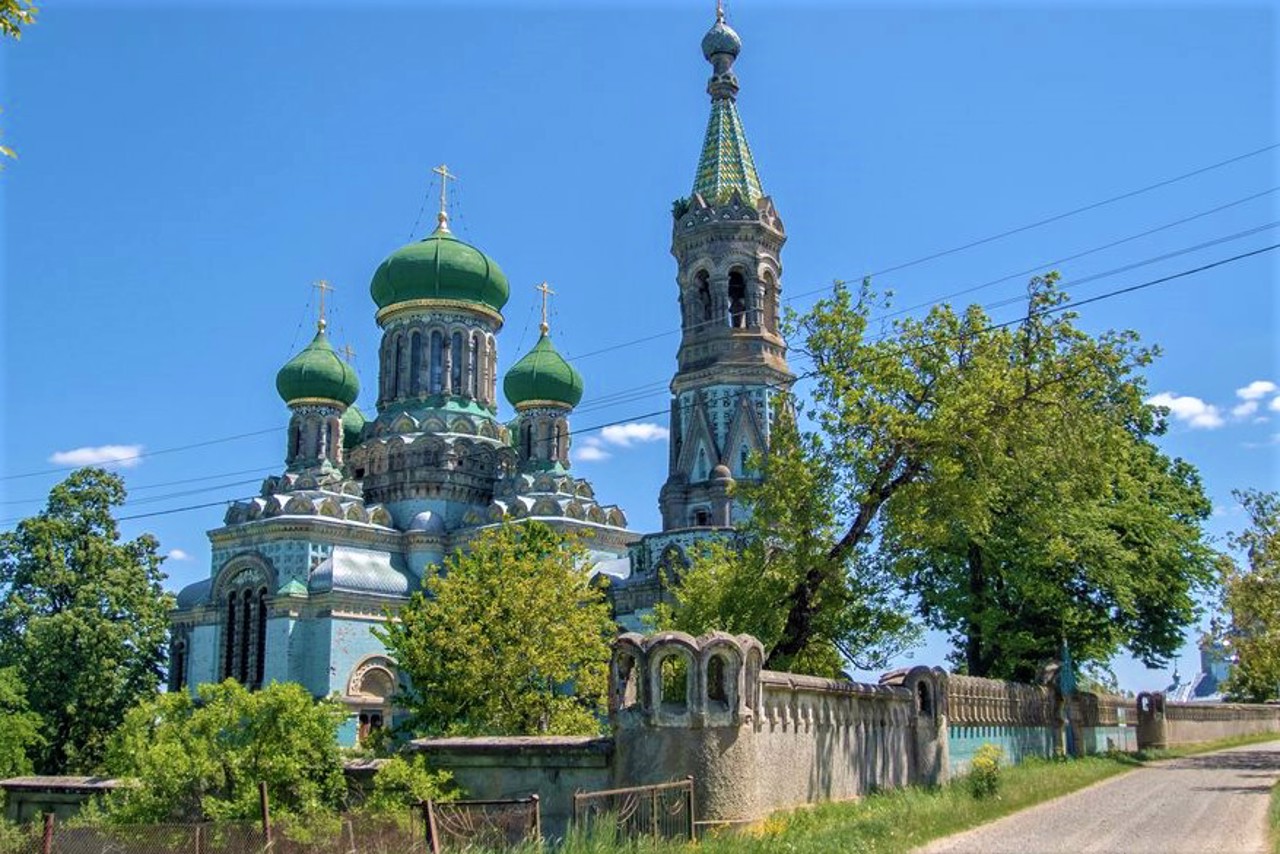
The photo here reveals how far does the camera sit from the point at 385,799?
1454 centimetres

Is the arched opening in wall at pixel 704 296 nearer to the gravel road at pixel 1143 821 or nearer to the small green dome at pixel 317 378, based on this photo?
the small green dome at pixel 317 378

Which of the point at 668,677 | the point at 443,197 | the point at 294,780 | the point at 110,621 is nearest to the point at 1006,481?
the point at 668,677

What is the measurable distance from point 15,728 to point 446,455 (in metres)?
20.7

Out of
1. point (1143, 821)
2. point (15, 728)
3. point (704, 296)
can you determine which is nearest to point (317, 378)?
point (704, 296)

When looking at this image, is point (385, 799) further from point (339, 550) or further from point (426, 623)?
point (339, 550)

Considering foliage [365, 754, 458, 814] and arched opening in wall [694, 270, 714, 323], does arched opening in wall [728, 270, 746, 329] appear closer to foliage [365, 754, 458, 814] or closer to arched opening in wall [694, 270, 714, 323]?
arched opening in wall [694, 270, 714, 323]

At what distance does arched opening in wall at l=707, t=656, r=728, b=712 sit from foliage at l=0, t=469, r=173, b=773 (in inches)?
882

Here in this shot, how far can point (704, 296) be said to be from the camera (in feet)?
136

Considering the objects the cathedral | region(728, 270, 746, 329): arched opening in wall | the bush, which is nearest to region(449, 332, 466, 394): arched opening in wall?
the cathedral

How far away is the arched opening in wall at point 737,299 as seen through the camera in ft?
135

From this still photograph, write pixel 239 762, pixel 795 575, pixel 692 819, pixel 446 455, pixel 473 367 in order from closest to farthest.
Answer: pixel 692 819
pixel 239 762
pixel 795 575
pixel 446 455
pixel 473 367

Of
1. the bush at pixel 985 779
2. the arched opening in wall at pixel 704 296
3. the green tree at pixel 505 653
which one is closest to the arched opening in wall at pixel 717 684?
the bush at pixel 985 779

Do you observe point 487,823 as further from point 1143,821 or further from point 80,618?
point 80,618

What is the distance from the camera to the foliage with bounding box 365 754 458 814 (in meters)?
14.3
